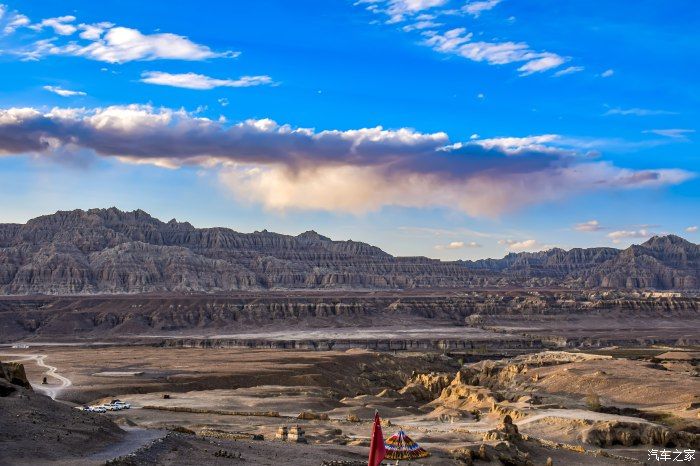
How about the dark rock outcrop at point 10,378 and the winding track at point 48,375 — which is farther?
the winding track at point 48,375

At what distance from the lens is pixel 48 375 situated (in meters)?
89.2

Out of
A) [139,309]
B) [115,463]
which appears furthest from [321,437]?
[139,309]

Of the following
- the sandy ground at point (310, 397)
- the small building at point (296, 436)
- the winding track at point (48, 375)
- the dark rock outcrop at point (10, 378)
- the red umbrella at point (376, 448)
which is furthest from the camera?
the winding track at point (48, 375)

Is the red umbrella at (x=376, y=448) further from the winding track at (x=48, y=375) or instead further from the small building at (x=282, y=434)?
the winding track at (x=48, y=375)

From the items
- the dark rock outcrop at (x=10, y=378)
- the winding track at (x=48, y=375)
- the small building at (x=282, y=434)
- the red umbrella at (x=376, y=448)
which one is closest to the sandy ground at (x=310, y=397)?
the winding track at (x=48, y=375)

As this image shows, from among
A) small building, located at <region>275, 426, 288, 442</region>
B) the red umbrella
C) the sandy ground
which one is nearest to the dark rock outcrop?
the sandy ground

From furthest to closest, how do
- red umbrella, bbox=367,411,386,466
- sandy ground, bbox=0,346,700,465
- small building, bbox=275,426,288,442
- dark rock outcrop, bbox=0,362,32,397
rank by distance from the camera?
small building, bbox=275,426,288,442 < sandy ground, bbox=0,346,700,465 < dark rock outcrop, bbox=0,362,32,397 < red umbrella, bbox=367,411,386,466

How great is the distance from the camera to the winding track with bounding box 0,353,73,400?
72.2 meters

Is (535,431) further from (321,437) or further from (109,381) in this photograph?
(109,381)

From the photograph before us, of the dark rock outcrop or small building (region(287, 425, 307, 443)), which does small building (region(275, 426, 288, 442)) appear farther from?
the dark rock outcrop

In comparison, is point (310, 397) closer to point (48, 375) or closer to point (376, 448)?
point (48, 375)

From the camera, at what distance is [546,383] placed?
3191 inches

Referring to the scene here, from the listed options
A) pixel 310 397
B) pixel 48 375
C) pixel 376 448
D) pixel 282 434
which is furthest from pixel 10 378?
pixel 48 375

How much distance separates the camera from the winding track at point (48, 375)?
72.2 metres
